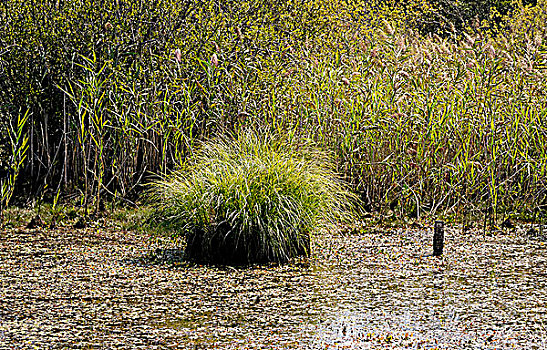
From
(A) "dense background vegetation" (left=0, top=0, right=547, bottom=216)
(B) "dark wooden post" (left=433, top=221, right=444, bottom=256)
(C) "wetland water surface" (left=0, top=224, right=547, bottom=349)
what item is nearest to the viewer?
(C) "wetland water surface" (left=0, top=224, right=547, bottom=349)

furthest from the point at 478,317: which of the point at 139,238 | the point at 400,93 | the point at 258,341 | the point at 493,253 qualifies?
the point at 400,93

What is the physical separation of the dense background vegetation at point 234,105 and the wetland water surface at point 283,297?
3.63 ft

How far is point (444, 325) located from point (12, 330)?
2128 mm

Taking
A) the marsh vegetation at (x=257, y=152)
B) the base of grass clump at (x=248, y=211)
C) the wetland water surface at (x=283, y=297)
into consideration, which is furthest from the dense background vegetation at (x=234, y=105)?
the base of grass clump at (x=248, y=211)

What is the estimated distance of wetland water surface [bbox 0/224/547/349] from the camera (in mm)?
4016

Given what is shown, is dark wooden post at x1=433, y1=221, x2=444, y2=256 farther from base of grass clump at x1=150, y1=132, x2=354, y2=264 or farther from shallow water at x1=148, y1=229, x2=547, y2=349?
base of grass clump at x1=150, y1=132, x2=354, y2=264

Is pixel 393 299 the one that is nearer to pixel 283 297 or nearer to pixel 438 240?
pixel 283 297

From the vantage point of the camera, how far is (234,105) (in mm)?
7898

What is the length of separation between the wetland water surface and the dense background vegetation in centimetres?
111

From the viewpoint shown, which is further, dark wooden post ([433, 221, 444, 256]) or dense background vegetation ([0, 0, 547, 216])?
dense background vegetation ([0, 0, 547, 216])

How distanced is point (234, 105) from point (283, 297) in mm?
3385

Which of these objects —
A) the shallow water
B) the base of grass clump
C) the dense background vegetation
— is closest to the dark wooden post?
the shallow water

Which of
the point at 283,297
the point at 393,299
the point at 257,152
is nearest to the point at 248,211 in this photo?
the point at 257,152

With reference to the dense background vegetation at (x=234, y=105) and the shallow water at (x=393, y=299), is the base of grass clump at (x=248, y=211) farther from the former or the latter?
the dense background vegetation at (x=234, y=105)
